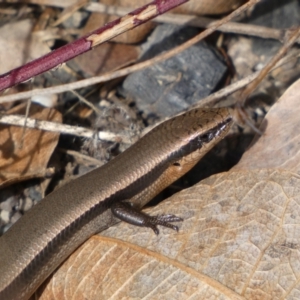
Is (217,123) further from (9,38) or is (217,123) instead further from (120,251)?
(9,38)

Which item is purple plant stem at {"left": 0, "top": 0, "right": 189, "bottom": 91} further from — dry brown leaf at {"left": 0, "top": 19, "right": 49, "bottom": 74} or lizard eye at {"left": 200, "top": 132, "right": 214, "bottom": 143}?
dry brown leaf at {"left": 0, "top": 19, "right": 49, "bottom": 74}

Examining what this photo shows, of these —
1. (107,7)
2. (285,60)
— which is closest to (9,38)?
(107,7)

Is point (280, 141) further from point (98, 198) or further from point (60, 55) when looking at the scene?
point (60, 55)

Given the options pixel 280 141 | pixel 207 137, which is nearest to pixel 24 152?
pixel 207 137

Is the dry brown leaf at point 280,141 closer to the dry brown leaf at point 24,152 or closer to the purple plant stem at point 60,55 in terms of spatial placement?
the purple plant stem at point 60,55

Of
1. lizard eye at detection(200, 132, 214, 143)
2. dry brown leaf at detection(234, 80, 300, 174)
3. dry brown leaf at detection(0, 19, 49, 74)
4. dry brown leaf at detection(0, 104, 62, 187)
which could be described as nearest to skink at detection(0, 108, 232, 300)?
lizard eye at detection(200, 132, 214, 143)

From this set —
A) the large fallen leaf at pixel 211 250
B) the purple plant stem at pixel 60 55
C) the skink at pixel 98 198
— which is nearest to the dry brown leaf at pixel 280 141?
the large fallen leaf at pixel 211 250
